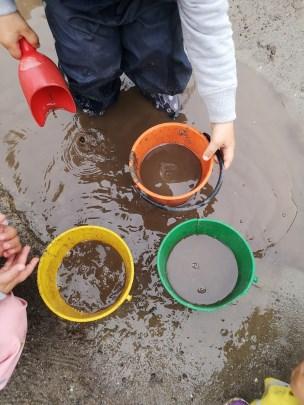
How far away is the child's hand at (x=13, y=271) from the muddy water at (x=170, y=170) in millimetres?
716

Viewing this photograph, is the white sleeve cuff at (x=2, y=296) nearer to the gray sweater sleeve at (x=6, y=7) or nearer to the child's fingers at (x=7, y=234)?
the child's fingers at (x=7, y=234)

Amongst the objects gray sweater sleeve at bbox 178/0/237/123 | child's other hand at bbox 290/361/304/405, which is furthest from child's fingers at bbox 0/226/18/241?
child's other hand at bbox 290/361/304/405

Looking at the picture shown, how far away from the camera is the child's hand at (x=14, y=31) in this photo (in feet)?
5.51

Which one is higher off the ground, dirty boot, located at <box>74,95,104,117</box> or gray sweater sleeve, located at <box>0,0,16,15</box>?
gray sweater sleeve, located at <box>0,0,16,15</box>

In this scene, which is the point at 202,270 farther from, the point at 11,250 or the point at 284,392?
the point at 11,250

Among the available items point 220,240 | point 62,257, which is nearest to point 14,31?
point 62,257

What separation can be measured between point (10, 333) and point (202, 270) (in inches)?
35.9

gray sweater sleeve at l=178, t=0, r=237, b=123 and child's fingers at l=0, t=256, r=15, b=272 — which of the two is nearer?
gray sweater sleeve at l=178, t=0, r=237, b=123

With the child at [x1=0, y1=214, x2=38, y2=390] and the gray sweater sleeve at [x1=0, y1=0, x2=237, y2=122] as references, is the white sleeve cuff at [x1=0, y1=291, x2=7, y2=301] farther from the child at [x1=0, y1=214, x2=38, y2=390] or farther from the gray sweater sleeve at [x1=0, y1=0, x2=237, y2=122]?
the gray sweater sleeve at [x1=0, y1=0, x2=237, y2=122]

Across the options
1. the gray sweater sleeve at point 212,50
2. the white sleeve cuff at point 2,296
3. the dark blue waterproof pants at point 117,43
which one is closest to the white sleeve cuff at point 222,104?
the gray sweater sleeve at point 212,50

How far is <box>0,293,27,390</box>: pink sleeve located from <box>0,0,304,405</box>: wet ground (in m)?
0.21

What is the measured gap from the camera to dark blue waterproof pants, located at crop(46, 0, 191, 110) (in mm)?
1729

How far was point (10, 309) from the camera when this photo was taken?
1771 millimetres

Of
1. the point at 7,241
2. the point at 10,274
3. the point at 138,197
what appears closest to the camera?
the point at 10,274
